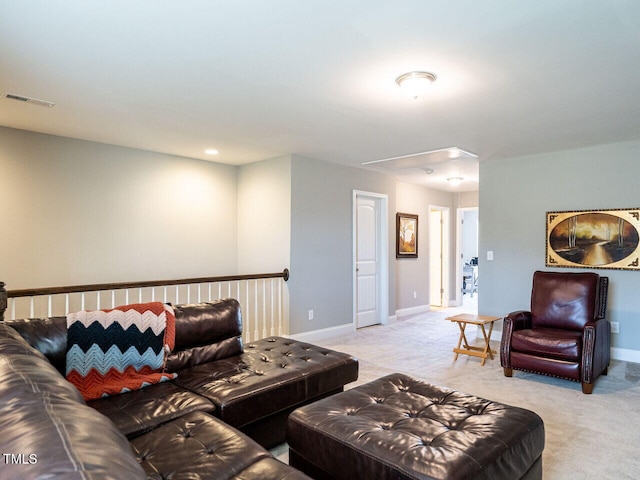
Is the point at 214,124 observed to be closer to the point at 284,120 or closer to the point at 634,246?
the point at 284,120

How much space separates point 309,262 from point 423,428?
3.52m

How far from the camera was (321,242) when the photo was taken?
17.4 feet

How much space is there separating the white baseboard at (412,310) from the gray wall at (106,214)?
3030 mm

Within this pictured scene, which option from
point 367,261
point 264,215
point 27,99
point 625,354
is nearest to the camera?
point 27,99

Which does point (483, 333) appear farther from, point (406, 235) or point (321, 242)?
point (406, 235)

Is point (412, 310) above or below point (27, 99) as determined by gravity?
below

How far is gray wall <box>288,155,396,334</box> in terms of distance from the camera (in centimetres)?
501

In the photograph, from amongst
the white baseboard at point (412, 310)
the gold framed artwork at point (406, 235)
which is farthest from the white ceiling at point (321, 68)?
the white baseboard at point (412, 310)

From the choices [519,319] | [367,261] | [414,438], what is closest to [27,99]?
[414,438]

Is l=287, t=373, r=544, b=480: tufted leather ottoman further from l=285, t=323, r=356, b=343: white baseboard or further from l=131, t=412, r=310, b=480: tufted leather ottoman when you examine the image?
l=285, t=323, r=356, b=343: white baseboard

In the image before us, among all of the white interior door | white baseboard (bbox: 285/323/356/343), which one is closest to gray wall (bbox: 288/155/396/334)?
white baseboard (bbox: 285/323/356/343)

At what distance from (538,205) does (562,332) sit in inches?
71.8

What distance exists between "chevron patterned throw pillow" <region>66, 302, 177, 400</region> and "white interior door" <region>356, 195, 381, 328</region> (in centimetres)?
382

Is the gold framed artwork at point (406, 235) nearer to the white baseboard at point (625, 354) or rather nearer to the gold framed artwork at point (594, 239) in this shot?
the gold framed artwork at point (594, 239)
